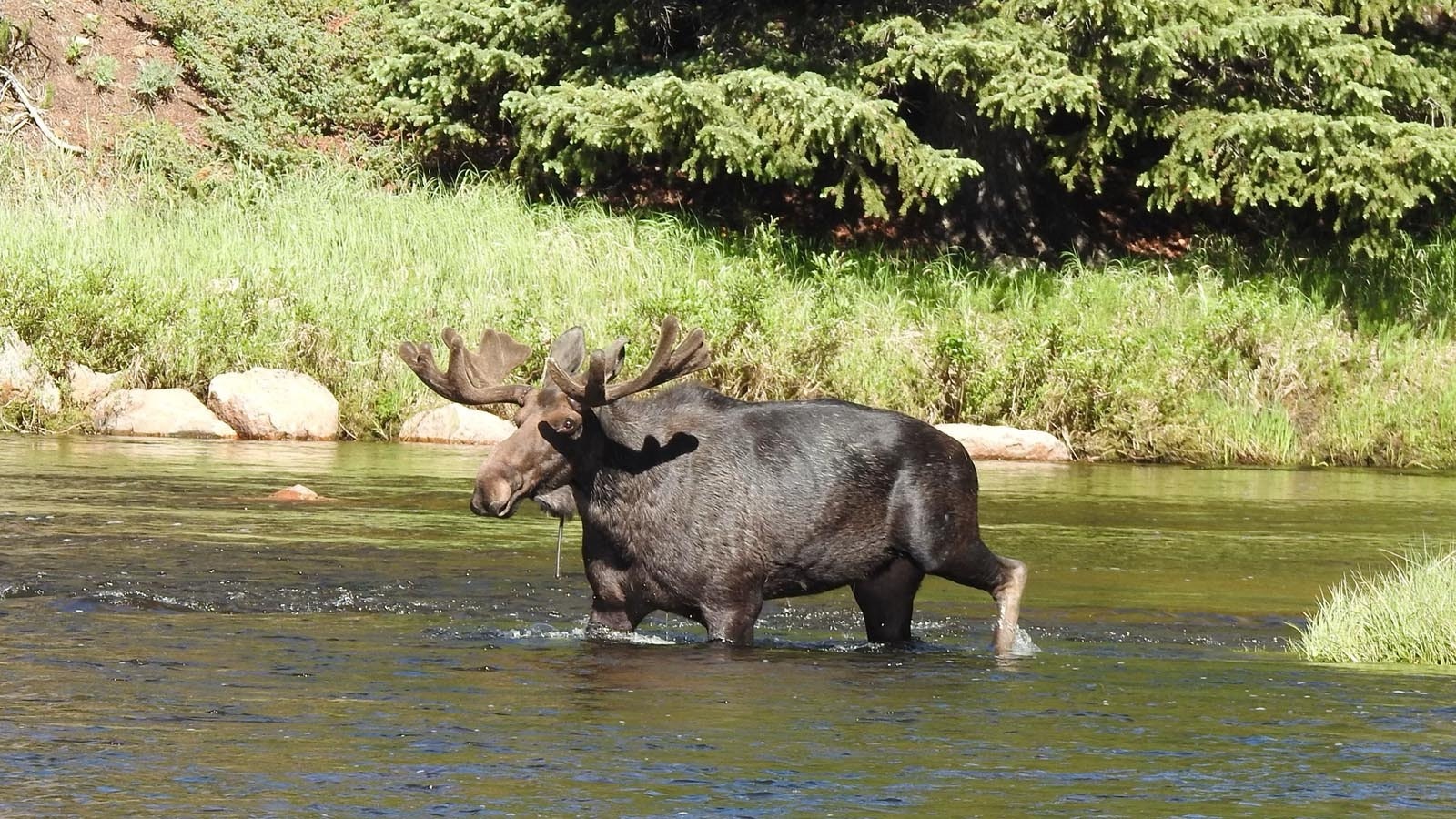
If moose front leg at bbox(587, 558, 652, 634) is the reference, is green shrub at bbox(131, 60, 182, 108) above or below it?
above

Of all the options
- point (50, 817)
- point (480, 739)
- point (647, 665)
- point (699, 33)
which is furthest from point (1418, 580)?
point (699, 33)

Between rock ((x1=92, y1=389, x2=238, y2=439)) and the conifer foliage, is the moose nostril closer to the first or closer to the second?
rock ((x1=92, y1=389, x2=238, y2=439))

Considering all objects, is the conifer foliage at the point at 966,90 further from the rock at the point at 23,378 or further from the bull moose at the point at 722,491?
the bull moose at the point at 722,491

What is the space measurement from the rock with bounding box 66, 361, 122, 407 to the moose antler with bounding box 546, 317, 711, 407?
13.7m

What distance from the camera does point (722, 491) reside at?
10062mm

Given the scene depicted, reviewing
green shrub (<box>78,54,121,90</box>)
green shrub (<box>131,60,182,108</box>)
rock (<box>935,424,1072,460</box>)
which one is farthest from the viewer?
green shrub (<box>78,54,121,90</box>)

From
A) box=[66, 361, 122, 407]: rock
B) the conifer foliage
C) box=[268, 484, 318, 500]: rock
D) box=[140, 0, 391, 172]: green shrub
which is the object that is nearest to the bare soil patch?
box=[140, 0, 391, 172]: green shrub

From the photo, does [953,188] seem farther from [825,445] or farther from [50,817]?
[50,817]

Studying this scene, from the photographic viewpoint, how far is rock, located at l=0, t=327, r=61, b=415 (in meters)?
22.1

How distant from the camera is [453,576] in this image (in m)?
12.4

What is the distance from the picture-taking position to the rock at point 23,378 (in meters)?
22.1

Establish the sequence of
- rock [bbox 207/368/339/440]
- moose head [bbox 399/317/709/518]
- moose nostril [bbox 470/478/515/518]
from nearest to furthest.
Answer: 1. moose nostril [bbox 470/478/515/518]
2. moose head [bbox 399/317/709/518]
3. rock [bbox 207/368/339/440]

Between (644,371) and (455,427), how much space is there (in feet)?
41.8

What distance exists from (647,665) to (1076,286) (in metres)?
17.3
